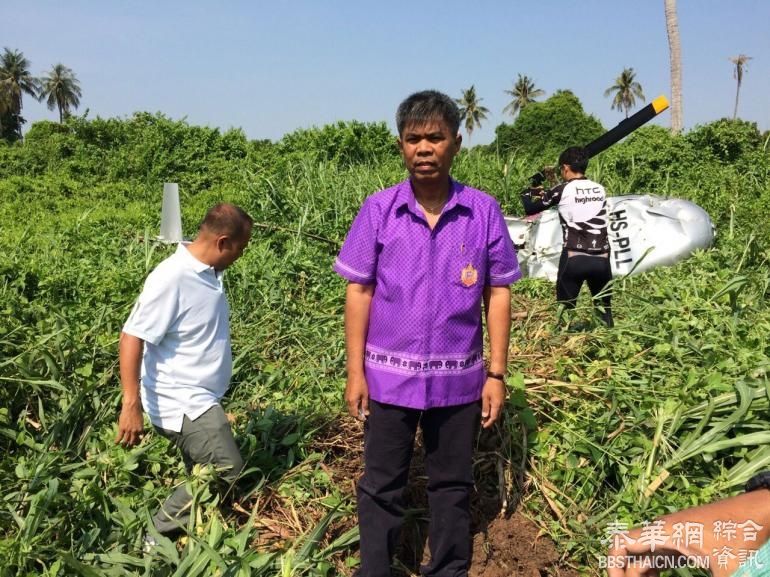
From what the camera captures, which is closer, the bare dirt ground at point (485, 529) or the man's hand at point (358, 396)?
the man's hand at point (358, 396)

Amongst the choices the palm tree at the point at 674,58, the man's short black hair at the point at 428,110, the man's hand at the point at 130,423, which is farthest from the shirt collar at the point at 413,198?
the palm tree at the point at 674,58

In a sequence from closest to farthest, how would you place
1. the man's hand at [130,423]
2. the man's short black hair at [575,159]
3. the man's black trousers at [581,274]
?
the man's hand at [130,423] < the man's black trousers at [581,274] < the man's short black hair at [575,159]

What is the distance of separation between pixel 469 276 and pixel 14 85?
57642 millimetres

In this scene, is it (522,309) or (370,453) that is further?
(522,309)

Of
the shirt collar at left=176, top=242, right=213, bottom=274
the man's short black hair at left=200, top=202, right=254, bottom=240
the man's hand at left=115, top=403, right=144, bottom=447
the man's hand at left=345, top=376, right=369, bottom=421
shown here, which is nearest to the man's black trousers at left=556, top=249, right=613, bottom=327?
the man's hand at left=345, top=376, right=369, bottom=421

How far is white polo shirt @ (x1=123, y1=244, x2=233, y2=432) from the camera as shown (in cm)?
221

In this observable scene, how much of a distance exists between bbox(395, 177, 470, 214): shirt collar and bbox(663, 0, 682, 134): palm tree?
1366 centimetres

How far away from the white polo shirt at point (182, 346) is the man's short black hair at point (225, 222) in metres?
0.14

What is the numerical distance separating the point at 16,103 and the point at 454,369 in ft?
184

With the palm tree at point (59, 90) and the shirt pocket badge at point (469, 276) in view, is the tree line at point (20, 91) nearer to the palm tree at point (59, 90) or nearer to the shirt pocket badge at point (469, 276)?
the palm tree at point (59, 90)

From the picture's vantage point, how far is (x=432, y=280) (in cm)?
195

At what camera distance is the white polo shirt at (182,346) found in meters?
2.21

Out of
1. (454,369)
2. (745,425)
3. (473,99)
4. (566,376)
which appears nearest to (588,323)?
(566,376)

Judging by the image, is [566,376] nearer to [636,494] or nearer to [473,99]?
[636,494]
